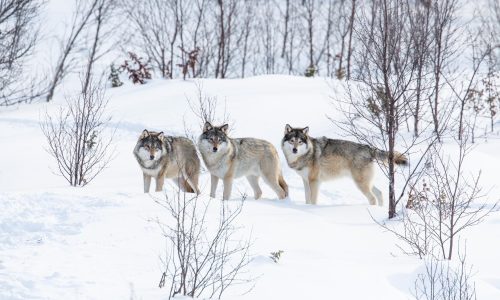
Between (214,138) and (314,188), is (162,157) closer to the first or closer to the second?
(214,138)

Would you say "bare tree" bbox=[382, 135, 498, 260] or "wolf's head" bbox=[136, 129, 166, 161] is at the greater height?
"wolf's head" bbox=[136, 129, 166, 161]

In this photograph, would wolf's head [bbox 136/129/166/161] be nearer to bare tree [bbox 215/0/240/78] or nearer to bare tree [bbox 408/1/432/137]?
bare tree [bbox 408/1/432/137]

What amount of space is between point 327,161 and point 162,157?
278cm

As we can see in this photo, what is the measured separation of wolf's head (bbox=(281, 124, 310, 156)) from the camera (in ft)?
35.1

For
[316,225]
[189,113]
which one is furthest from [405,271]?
[189,113]

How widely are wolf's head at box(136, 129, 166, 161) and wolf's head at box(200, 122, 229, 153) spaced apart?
0.77 meters

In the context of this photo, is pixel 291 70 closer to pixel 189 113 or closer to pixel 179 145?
pixel 189 113

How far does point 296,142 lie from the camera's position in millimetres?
10711

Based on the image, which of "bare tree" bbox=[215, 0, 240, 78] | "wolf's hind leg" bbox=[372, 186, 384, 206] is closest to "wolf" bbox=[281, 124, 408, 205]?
"wolf's hind leg" bbox=[372, 186, 384, 206]

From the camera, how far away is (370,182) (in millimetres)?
10820

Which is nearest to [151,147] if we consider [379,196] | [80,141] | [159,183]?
[159,183]

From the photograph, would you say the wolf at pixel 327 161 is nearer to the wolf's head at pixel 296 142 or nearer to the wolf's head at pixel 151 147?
the wolf's head at pixel 296 142

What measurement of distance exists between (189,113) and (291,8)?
1720 centimetres

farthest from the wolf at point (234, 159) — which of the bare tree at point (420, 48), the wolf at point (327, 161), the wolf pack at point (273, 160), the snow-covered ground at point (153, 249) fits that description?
the bare tree at point (420, 48)
